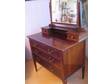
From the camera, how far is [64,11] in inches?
76.7

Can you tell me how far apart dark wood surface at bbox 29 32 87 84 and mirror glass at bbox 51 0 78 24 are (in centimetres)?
25

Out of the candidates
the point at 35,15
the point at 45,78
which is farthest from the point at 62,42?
the point at 35,15

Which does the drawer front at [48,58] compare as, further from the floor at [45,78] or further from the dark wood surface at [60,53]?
the floor at [45,78]

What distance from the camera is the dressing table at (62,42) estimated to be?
171 cm

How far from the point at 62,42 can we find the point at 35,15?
3.35ft

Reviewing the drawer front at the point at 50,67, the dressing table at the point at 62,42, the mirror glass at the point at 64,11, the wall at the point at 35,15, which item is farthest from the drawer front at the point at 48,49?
the wall at the point at 35,15

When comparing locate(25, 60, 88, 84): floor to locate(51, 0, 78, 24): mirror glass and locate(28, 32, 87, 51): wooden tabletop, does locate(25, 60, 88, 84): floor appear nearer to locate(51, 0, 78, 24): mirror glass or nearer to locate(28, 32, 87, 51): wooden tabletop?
locate(28, 32, 87, 51): wooden tabletop

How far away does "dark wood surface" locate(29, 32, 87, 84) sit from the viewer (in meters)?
1.68

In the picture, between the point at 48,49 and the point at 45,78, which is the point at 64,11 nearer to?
the point at 48,49
